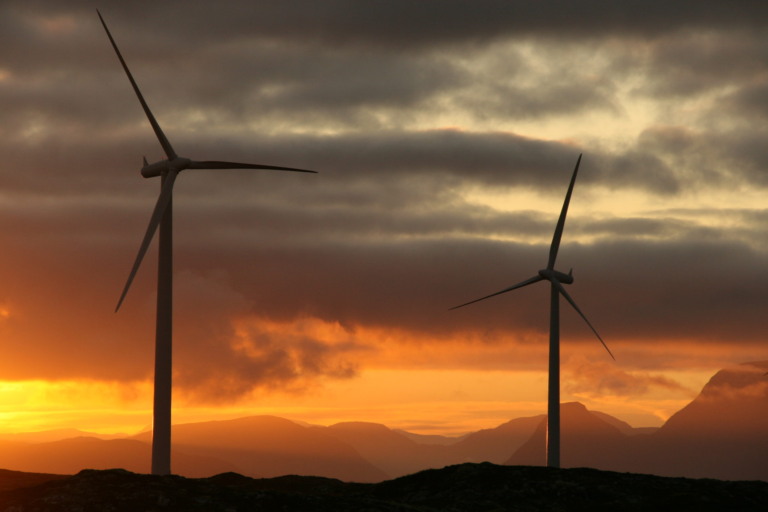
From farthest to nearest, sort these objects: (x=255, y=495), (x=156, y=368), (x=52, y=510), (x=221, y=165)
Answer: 1. (x=221, y=165)
2. (x=156, y=368)
3. (x=255, y=495)
4. (x=52, y=510)

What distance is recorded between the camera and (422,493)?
168500 mm

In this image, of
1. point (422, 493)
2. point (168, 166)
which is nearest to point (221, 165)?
point (168, 166)

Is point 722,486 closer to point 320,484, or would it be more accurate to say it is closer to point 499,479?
point 499,479

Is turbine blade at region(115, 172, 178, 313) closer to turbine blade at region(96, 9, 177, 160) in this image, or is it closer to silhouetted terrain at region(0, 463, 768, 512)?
turbine blade at region(96, 9, 177, 160)

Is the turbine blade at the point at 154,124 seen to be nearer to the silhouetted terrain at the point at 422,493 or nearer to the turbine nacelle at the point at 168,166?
the turbine nacelle at the point at 168,166

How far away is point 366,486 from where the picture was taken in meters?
194

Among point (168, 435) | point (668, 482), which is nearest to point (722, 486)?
point (668, 482)

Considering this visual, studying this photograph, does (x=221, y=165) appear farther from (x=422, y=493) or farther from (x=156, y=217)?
(x=422, y=493)

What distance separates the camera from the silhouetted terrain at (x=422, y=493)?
121250 millimetres

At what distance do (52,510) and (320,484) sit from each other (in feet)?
261

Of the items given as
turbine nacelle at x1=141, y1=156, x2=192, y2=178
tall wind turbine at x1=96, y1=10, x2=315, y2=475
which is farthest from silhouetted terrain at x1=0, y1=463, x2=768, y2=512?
turbine nacelle at x1=141, y1=156, x2=192, y2=178

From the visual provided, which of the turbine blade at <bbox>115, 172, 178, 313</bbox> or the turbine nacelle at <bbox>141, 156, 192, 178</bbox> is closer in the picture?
the turbine blade at <bbox>115, 172, 178, 313</bbox>

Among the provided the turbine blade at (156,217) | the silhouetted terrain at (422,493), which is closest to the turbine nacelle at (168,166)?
the turbine blade at (156,217)

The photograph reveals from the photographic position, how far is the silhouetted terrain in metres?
121
